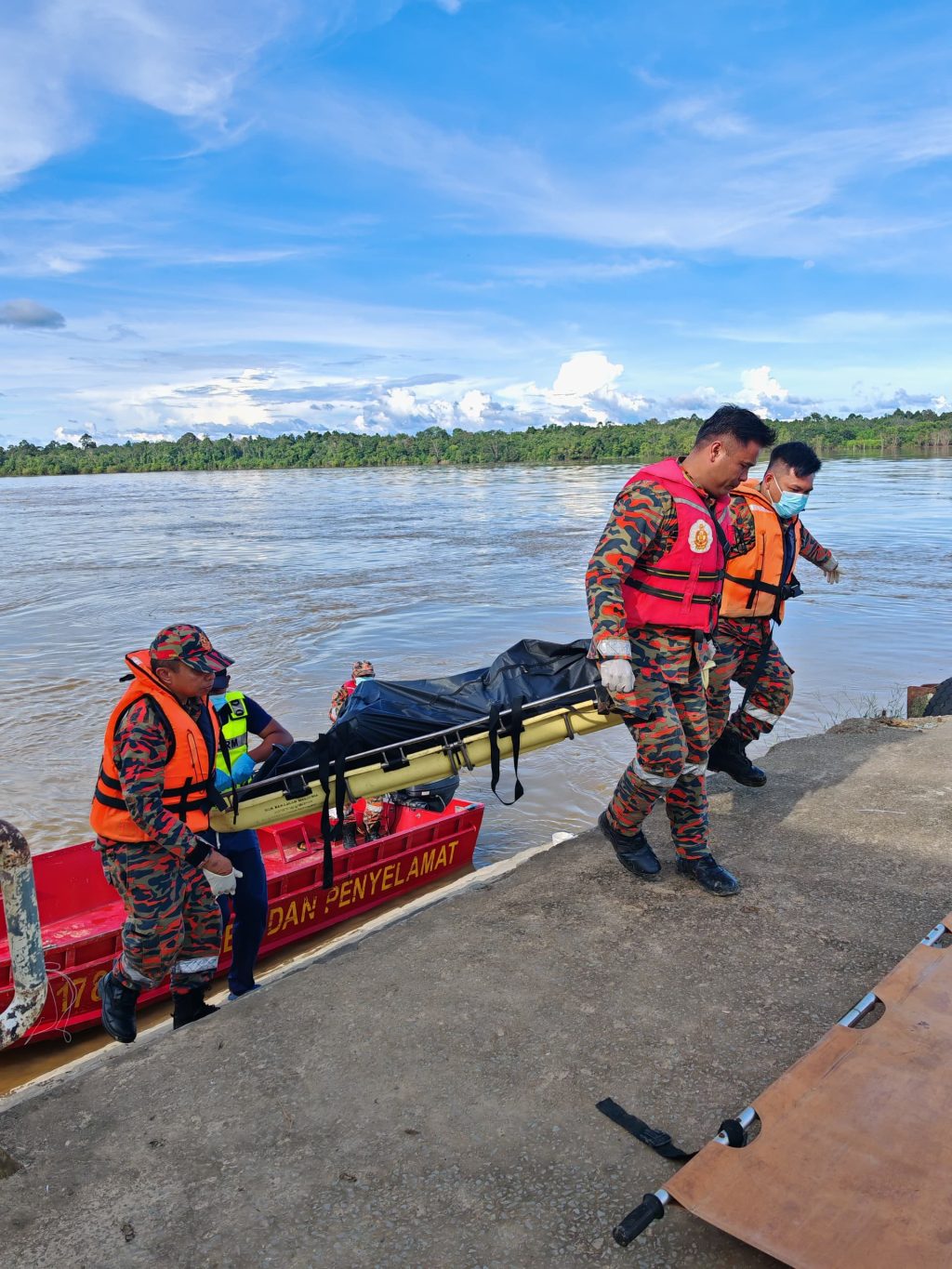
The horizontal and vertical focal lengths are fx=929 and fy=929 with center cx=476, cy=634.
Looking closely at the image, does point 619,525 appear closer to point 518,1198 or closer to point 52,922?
point 518,1198

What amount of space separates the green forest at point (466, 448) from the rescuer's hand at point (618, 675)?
253 ft

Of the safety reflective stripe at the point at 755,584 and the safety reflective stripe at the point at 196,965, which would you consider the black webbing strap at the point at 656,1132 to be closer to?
the safety reflective stripe at the point at 196,965

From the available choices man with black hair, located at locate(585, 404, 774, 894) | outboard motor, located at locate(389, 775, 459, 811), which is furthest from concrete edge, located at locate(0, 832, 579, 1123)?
man with black hair, located at locate(585, 404, 774, 894)

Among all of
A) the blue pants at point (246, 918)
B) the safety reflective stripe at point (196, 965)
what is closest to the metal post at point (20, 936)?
the safety reflective stripe at point (196, 965)

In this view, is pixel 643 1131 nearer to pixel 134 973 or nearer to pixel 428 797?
pixel 134 973

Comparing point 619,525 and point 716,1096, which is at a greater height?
point 619,525

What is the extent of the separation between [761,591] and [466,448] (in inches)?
4147

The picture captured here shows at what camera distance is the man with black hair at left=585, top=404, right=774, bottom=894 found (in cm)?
374

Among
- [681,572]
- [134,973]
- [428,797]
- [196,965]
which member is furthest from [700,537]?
[428,797]

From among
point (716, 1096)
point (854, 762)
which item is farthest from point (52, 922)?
point (854, 762)

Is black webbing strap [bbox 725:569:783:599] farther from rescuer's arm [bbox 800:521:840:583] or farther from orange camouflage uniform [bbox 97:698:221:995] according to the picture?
orange camouflage uniform [bbox 97:698:221:995]

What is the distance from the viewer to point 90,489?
74.3 m

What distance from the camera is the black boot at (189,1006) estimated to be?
3988 mm

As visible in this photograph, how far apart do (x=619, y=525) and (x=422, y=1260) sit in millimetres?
2582
